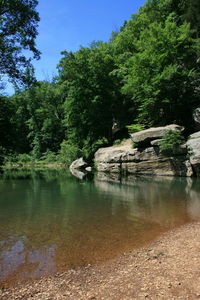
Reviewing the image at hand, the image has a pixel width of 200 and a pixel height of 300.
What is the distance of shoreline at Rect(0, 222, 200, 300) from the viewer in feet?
11.5

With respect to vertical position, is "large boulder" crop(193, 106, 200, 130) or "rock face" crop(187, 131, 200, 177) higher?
"large boulder" crop(193, 106, 200, 130)

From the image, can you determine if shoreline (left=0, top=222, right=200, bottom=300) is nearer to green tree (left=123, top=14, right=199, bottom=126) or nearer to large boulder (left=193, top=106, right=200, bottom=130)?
large boulder (left=193, top=106, right=200, bottom=130)

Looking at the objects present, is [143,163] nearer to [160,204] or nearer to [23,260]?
[160,204]

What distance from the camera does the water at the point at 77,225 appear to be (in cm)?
509

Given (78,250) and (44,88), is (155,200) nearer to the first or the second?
(78,250)

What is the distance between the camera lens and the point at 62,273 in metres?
4.48

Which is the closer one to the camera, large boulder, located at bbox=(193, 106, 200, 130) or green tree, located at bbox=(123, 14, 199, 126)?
large boulder, located at bbox=(193, 106, 200, 130)

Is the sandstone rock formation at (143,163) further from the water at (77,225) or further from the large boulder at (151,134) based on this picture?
the water at (77,225)

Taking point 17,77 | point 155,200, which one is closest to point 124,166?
point 155,200

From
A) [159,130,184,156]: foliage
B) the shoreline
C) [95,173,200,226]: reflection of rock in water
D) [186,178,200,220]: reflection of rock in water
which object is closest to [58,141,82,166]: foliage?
[159,130,184,156]: foliage

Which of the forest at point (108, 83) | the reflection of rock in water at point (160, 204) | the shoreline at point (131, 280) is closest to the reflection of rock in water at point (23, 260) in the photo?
the shoreline at point (131, 280)

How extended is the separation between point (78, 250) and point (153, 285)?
7.89 ft

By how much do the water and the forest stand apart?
815cm

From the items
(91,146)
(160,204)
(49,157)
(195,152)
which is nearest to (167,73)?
(195,152)
